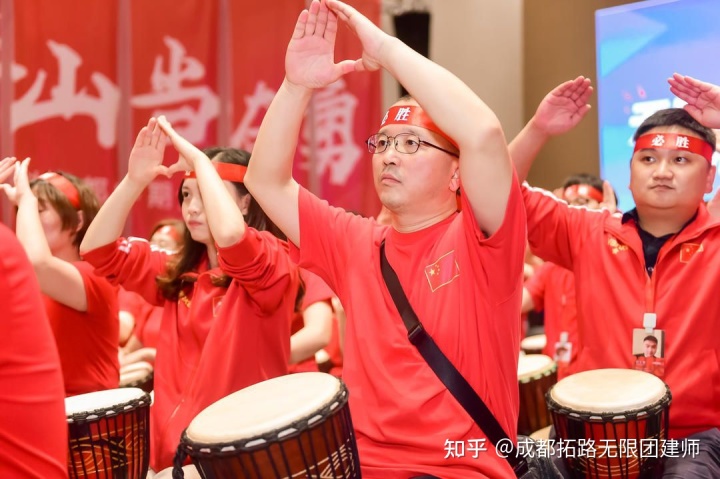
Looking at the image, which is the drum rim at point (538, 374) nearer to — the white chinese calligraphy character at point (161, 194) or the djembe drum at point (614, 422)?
the djembe drum at point (614, 422)

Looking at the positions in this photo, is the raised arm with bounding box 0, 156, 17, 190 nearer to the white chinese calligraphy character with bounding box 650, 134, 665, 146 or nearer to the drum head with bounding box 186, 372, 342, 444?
the drum head with bounding box 186, 372, 342, 444

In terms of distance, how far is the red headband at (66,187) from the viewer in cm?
403

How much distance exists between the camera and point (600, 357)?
134 inches

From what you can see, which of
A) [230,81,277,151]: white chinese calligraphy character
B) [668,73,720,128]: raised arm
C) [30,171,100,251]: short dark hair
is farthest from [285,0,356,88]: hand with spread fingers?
[230,81,277,151]: white chinese calligraphy character

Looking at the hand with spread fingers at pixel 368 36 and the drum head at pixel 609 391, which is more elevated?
the hand with spread fingers at pixel 368 36

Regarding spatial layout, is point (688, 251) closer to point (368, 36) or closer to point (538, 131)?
point (538, 131)

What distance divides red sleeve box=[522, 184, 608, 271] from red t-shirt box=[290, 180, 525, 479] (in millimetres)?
1014

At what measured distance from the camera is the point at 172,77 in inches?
251

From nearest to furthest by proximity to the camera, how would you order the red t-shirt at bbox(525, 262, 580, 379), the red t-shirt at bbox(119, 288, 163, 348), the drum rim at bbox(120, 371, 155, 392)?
the drum rim at bbox(120, 371, 155, 392), the red t-shirt at bbox(525, 262, 580, 379), the red t-shirt at bbox(119, 288, 163, 348)

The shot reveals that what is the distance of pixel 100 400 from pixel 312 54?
1.39 m

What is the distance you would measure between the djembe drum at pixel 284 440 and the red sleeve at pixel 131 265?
1571 mm

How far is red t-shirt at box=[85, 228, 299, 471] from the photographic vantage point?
3129mm

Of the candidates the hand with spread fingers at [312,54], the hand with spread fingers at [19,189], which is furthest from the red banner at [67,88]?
the hand with spread fingers at [312,54]

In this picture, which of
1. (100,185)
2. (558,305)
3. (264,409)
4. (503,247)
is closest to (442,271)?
(503,247)
